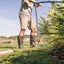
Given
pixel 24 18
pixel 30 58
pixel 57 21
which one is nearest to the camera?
pixel 57 21

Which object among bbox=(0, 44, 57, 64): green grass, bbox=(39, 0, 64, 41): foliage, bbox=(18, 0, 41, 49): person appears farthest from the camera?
bbox=(18, 0, 41, 49): person

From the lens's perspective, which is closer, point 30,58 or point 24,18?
point 30,58

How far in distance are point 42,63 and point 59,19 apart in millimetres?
1226

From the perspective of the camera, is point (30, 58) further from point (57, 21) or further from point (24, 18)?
point (24, 18)

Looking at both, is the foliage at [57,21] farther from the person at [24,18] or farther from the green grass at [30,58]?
the person at [24,18]

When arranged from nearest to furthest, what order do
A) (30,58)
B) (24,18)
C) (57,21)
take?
(57,21) → (30,58) → (24,18)

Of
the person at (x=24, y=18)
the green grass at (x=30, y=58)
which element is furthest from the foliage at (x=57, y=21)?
the person at (x=24, y=18)

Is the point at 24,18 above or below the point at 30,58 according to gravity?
above

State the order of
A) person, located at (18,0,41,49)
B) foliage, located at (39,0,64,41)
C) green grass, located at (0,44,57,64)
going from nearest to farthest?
foliage, located at (39,0,64,41)
green grass, located at (0,44,57,64)
person, located at (18,0,41,49)

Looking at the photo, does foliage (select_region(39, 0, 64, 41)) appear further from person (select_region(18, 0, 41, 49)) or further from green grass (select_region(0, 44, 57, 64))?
person (select_region(18, 0, 41, 49))

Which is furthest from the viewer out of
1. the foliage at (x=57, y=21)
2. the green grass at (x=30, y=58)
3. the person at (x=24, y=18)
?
the person at (x=24, y=18)

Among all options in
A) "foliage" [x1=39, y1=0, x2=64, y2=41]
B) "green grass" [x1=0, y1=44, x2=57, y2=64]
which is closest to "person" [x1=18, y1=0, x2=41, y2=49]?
"green grass" [x1=0, y1=44, x2=57, y2=64]

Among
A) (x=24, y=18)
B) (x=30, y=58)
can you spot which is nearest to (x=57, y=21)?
(x=30, y=58)

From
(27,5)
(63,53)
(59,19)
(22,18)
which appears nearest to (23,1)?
(27,5)
